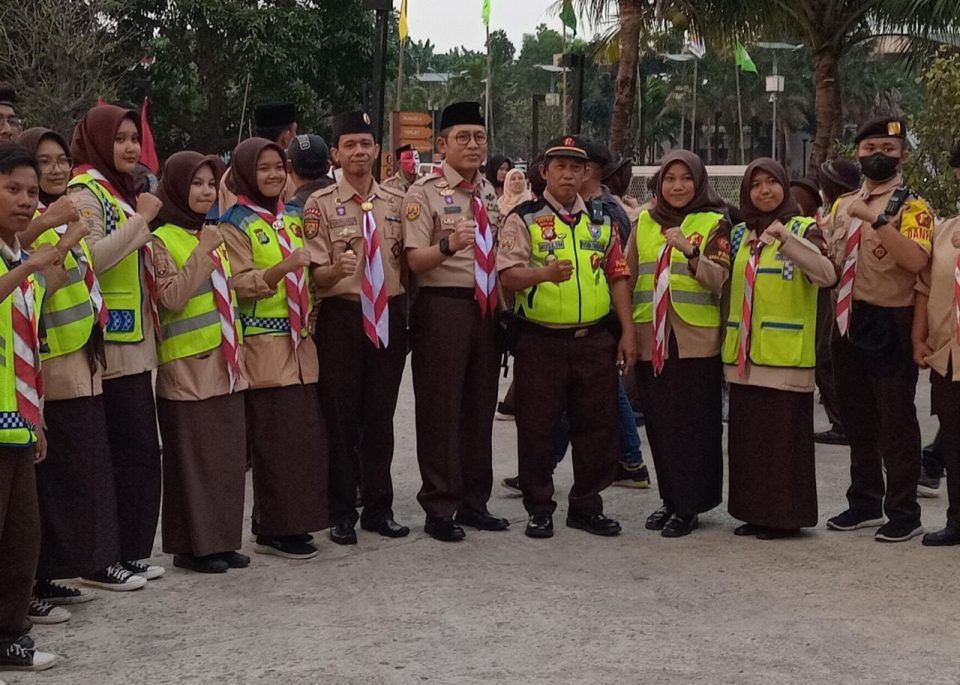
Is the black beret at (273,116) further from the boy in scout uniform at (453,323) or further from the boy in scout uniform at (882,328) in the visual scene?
the boy in scout uniform at (882,328)

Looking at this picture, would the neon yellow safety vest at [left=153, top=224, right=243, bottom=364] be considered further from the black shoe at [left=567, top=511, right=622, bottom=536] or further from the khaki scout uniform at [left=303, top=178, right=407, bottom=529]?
the black shoe at [left=567, top=511, right=622, bottom=536]

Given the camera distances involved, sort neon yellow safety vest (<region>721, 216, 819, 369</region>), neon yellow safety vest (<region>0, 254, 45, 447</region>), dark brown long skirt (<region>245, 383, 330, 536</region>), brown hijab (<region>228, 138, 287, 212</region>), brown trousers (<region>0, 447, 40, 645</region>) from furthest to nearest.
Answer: neon yellow safety vest (<region>721, 216, 819, 369</region>) → dark brown long skirt (<region>245, 383, 330, 536</region>) → brown hijab (<region>228, 138, 287, 212</region>) → brown trousers (<region>0, 447, 40, 645</region>) → neon yellow safety vest (<region>0, 254, 45, 447</region>)

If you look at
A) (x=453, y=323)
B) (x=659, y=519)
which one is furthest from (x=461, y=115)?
(x=659, y=519)

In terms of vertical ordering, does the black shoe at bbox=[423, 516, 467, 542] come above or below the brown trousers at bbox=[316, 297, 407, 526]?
below

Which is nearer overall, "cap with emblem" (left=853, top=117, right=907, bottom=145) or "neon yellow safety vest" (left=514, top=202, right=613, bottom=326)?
"neon yellow safety vest" (left=514, top=202, right=613, bottom=326)

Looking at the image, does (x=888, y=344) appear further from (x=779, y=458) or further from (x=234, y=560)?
(x=234, y=560)

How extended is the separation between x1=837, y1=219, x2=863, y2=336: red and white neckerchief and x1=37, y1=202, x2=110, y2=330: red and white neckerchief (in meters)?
3.42

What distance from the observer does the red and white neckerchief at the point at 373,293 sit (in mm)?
6523

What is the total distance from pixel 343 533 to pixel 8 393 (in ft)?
7.59

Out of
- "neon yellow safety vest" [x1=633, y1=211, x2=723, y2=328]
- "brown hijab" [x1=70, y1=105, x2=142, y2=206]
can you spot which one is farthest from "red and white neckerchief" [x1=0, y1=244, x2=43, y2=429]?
"neon yellow safety vest" [x1=633, y1=211, x2=723, y2=328]

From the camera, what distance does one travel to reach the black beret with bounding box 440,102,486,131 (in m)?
6.76

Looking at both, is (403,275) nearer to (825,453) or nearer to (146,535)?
(146,535)

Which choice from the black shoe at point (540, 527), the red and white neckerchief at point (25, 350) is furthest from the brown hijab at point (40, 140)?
the black shoe at point (540, 527)

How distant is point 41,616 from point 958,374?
409cm
